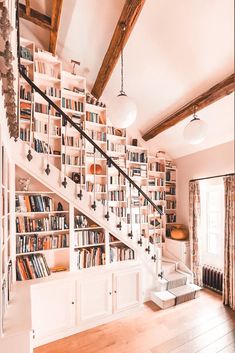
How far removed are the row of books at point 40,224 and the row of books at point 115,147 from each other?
1749 mm

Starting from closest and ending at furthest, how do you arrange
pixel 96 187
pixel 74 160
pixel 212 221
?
pixel 74 160 < pixel 96 187 < pixel 212 221

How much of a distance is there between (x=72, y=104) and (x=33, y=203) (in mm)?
1944

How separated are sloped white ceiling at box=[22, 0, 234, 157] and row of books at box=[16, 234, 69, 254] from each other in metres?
2.62

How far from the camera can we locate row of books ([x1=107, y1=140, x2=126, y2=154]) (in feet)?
12.6

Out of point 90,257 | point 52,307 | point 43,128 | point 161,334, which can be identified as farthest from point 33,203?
point 161,334

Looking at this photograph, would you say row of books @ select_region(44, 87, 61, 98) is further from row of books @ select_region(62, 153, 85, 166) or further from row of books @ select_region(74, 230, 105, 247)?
row of books @ select_region(74, 230, 105, 247)

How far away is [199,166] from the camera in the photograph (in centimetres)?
385

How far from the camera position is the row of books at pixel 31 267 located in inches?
89.0

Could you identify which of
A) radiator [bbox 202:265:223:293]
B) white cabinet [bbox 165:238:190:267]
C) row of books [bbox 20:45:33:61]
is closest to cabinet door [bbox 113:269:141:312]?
white cabinet [bbox 165:238:190:267]

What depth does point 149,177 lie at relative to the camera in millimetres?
4332

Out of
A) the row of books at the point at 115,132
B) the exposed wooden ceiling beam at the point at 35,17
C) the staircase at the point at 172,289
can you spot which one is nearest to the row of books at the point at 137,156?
the row of books at the point at 115,132

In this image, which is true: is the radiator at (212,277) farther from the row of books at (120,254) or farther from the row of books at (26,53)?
the row of books at (26,53)

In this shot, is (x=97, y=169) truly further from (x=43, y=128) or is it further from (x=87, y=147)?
(x=43, y=128)

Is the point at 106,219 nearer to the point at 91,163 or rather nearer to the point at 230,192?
the point at 91,163
